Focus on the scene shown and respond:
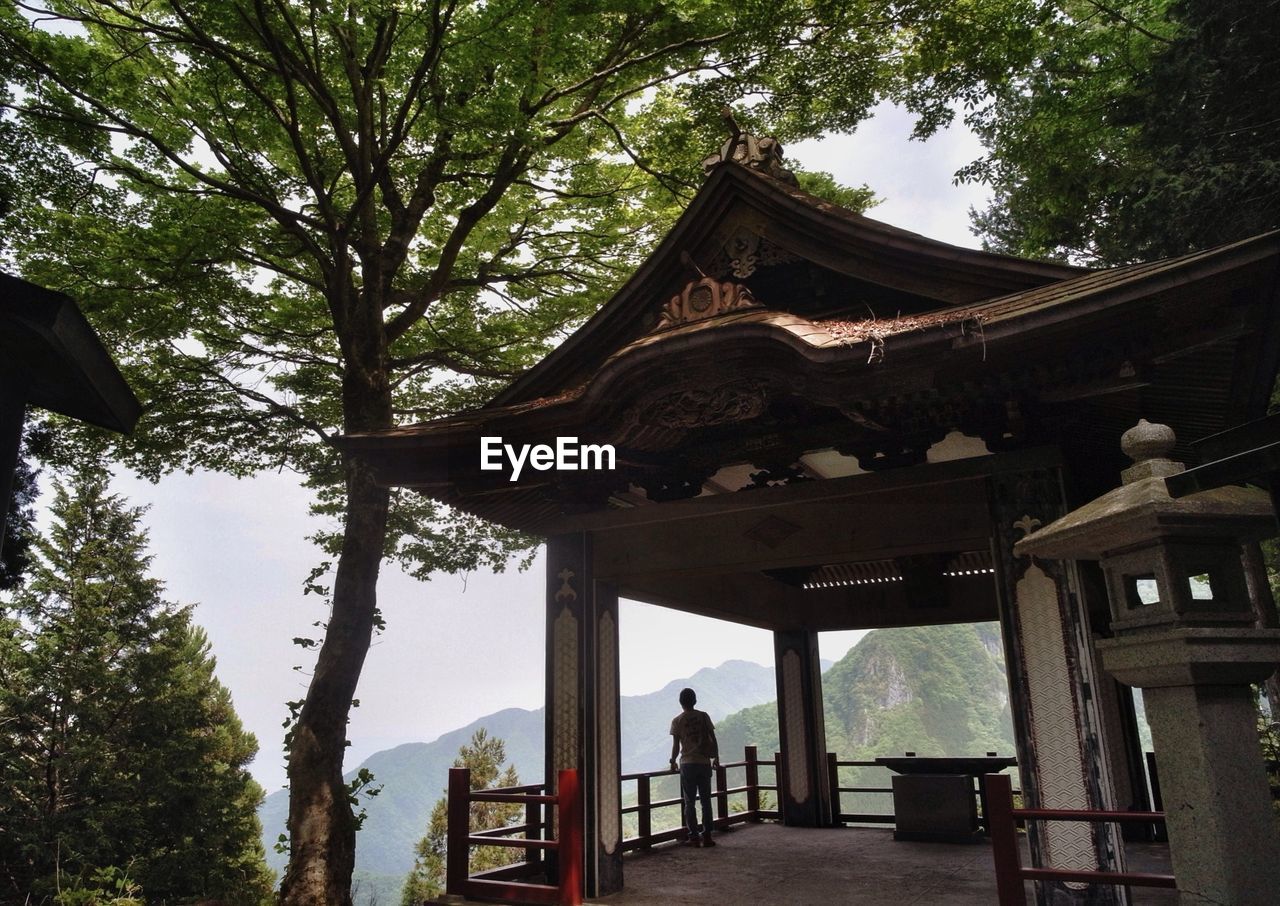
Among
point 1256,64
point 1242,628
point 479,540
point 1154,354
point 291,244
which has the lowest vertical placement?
point 1242,628

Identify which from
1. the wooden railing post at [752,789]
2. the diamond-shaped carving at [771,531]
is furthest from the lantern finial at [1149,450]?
the wooden railing post at [752,789]

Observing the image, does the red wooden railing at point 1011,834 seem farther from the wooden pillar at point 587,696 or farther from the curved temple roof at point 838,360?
the wooden pillar at point 587,696

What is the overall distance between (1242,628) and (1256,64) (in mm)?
14922

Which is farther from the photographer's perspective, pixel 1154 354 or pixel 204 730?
pixel 204 730

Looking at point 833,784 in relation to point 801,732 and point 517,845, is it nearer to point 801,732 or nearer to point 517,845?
point 801,732

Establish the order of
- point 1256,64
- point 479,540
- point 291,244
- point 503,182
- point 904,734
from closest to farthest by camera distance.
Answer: point 503,182
point 291,244
point 1256,64
point 479,540
point 904,734

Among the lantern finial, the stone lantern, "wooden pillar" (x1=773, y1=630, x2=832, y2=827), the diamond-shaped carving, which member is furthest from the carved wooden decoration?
"wooden pillar" (x1=773, y1=630, x2=832, y2=827)

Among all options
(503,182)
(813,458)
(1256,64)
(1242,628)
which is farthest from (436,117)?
(1256,64)

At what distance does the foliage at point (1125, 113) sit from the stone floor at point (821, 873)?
401 inches

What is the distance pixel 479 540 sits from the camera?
17062 millimetres

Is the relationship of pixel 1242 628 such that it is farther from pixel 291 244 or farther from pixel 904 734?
pixel 904 734

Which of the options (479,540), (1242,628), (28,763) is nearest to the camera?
(1242,628)

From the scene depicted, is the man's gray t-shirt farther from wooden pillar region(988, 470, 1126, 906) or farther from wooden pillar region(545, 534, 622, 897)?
wooden pillar region(988, 470, 1126, 906)

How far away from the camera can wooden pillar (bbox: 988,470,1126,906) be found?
568 cm
